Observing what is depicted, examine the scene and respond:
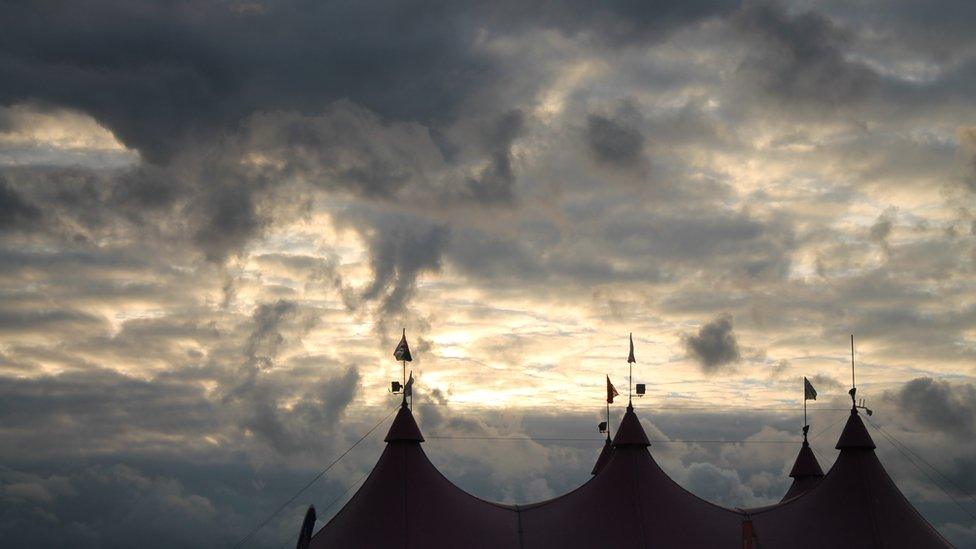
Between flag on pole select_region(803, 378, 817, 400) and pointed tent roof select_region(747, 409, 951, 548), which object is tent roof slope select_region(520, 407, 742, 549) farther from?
flag on pole select_region(803, 378, 817, 400)

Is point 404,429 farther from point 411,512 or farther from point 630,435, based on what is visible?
point 630,435

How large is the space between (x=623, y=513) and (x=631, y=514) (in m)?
0.22

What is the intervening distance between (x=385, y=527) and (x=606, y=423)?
1266 cm

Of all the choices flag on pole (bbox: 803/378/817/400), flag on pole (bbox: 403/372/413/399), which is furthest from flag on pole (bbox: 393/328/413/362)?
flag on pole (bbox: 803/378/817/400)

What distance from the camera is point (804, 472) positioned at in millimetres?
38625

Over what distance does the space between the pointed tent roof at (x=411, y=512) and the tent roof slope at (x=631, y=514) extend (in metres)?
1.12

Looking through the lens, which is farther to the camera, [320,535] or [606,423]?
[606,423]

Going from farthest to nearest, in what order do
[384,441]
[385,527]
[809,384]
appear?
[809,384], [384,441], [385,527]

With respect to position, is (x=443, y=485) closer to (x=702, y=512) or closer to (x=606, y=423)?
(x=702, y=512)

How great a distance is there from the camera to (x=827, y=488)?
30438mm

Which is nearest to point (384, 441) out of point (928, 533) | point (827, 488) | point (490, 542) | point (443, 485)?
point (443, 485)

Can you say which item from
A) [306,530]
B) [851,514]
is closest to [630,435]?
[851,514]

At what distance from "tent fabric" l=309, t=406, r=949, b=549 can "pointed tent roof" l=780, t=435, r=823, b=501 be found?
25.9 ft

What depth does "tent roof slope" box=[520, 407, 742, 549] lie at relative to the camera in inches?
1144
